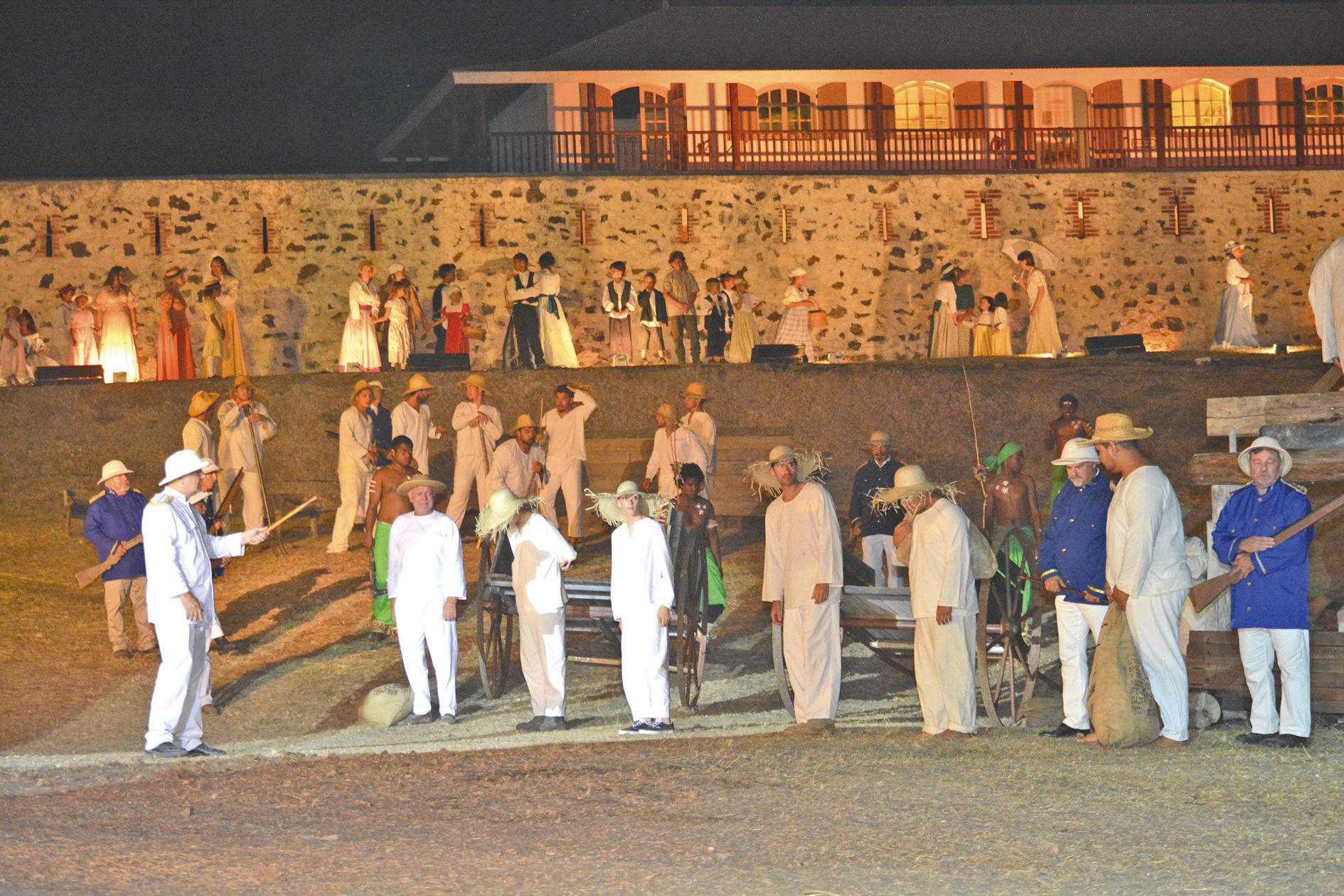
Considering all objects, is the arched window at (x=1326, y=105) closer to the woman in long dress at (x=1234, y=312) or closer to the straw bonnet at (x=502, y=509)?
the woman in long dress at (x=1234, y=312)

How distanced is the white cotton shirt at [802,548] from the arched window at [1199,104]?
735 inches

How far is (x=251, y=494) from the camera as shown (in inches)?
544

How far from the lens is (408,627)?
30.6 ft

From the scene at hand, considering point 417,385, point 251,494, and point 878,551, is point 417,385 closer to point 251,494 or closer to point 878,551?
point 251,494

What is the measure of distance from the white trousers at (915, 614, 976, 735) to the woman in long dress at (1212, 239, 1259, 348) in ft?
47.6

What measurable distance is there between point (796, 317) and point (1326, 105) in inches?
426

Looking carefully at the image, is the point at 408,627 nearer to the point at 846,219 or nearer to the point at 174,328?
the point at 174,328

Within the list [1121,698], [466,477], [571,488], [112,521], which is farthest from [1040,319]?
[1121,698]

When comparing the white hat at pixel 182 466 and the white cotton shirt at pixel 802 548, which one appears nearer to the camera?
the white hat at pixel 182 466

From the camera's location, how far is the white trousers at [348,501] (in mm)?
13469

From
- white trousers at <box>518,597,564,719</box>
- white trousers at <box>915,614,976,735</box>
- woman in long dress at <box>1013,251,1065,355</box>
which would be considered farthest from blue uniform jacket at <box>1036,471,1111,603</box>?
woman in long dress at <box>1013,251,1065,355</box>

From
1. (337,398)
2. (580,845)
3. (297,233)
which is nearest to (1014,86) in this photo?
(297,233)

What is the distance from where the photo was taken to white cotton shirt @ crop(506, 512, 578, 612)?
9.17m

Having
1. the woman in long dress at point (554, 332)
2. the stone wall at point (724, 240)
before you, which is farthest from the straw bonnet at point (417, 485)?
the stone wall at point (724, 240)
